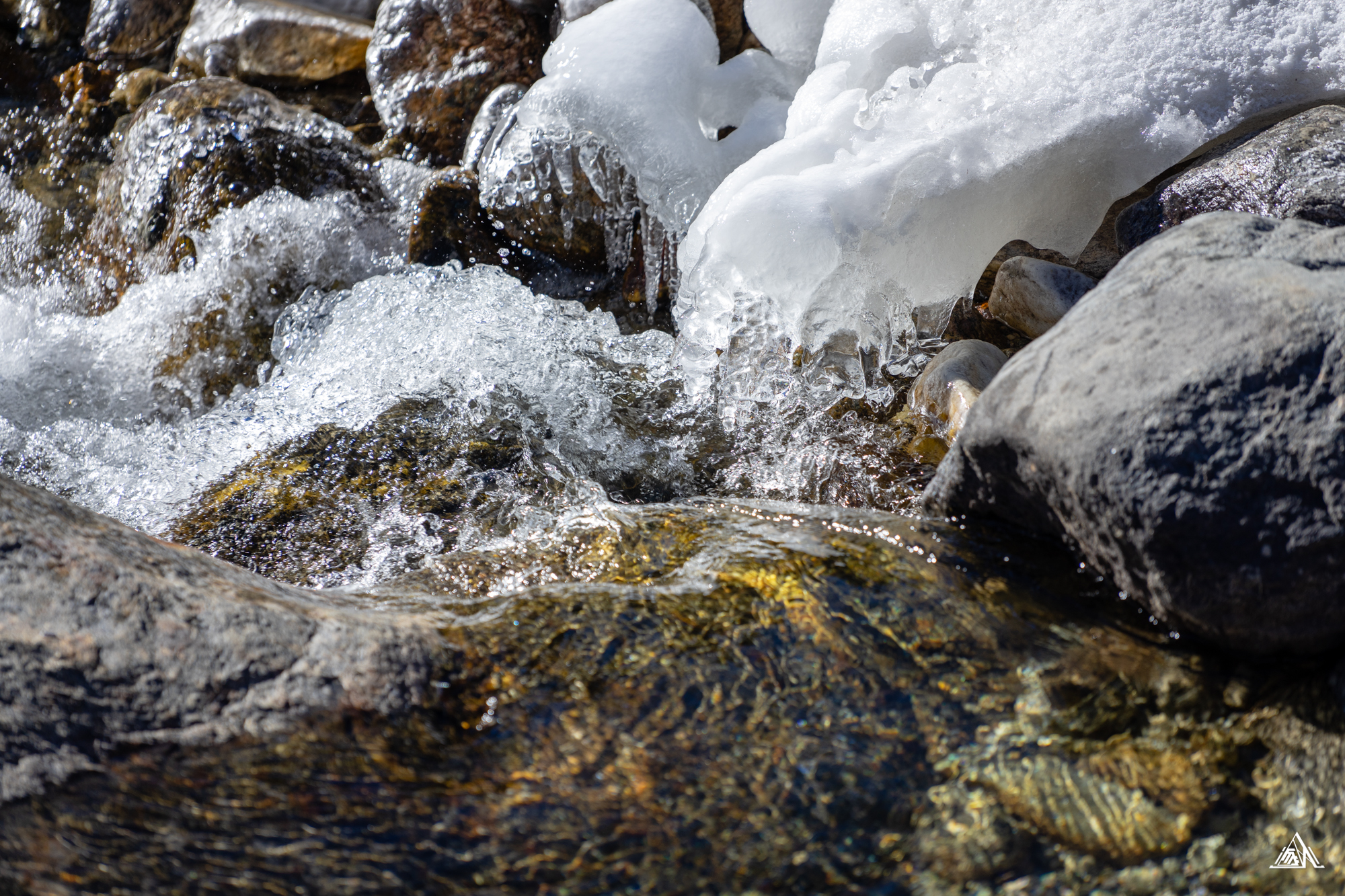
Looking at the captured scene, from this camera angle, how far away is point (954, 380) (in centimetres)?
315

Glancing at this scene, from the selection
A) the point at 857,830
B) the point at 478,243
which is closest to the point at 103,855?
the point at 857,830

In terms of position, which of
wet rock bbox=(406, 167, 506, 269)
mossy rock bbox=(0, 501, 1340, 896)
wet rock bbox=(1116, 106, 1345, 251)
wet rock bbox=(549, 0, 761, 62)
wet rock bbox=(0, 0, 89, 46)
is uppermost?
wet rock bbox=(0, 0, 89, 46)

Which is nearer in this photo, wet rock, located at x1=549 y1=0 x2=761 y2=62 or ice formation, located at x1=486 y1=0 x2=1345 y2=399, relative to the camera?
ice formation, located at x1=486 y1=0 x2=1345 y2=399

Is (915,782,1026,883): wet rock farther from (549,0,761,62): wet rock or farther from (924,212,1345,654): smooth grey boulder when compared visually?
(549,0,761,62): wet rock

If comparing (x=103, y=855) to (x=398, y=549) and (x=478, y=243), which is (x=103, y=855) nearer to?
(x=398, y=549)

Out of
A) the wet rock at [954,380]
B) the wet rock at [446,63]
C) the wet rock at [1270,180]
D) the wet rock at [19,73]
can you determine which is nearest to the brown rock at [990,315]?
the wet rock at [954,380]

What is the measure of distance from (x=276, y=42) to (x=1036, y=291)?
5.04m

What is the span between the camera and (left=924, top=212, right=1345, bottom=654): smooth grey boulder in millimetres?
1613

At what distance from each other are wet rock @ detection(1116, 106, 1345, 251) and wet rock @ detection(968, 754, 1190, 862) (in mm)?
1915

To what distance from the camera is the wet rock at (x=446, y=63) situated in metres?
5.12

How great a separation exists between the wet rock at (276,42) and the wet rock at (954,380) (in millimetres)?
4283

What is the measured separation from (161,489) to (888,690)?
263cm

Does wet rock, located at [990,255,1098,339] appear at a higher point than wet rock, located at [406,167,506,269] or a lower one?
lower

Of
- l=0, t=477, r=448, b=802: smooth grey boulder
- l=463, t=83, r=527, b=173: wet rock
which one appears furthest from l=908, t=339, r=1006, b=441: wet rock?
l=463, t=83, r=527, b=173: wet rock
